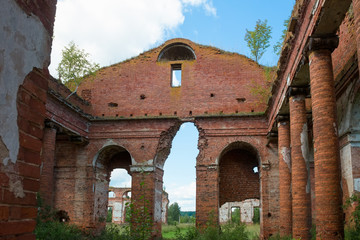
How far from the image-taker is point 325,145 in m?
6.88

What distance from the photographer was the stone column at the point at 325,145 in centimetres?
654

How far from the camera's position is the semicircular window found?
1772 centimetres

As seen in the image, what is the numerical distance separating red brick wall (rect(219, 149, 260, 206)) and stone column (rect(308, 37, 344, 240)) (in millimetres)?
10151

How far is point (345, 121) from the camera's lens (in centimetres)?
991

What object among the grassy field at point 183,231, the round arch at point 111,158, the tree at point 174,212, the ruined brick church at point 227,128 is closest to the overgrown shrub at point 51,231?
the ruined brick church at point 227,128

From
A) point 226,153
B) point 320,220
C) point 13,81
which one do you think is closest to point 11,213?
point 13,81

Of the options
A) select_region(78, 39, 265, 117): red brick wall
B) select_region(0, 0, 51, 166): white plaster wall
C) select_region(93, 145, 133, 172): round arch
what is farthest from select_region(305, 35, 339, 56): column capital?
select_region(93, 145, 133, 172): round arch

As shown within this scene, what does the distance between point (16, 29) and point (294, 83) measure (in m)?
8.56

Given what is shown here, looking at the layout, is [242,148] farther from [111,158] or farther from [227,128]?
[111,158]

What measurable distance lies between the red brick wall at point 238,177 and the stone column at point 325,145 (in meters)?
10.2

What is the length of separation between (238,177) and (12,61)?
15.7 metres

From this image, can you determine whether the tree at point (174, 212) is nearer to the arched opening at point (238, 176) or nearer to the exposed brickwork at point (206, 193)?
the arched opening at point (238, 176)

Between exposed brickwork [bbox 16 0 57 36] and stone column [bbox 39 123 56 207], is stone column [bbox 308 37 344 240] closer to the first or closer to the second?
exposed brickwork [bbox 16 0 57 36]

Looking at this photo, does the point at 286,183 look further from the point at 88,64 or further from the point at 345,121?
the point at 88,64
